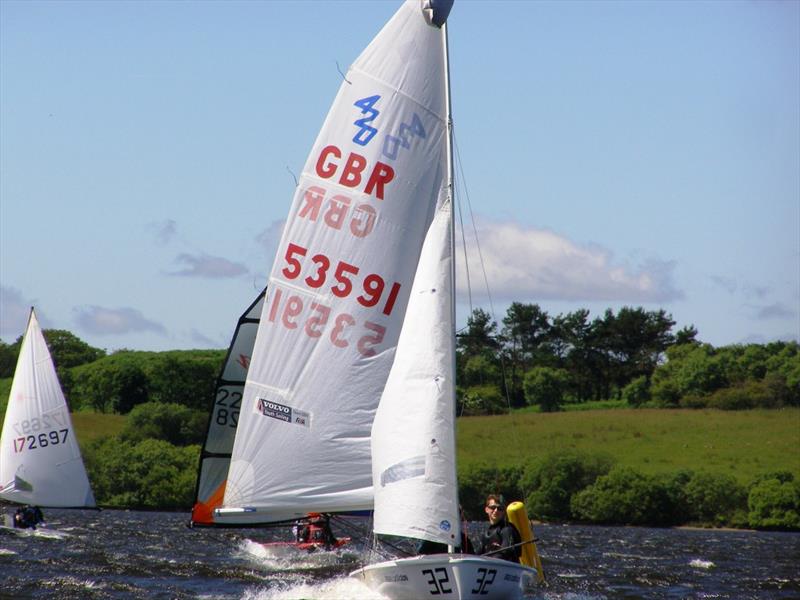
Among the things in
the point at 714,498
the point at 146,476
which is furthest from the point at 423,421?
the point at 146,476

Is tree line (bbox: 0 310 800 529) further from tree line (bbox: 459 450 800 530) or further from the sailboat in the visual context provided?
the sailboat

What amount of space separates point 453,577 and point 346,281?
5999 mm

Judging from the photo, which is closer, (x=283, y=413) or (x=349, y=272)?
(x=349, y=272)

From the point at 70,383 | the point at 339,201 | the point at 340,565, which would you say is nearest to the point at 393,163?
the point at 339,201

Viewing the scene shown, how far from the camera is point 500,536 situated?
77.2 feet

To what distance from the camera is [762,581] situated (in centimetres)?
3953

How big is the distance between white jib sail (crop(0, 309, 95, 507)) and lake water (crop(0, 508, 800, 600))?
1.61m

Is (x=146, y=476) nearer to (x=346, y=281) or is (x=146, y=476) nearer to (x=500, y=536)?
(x=346, y=281)

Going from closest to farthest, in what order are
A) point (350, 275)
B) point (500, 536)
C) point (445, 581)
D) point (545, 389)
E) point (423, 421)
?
point (445, 581) < point (423, 421) < point (500, 536) < point (350, 275) < point (545, 389)

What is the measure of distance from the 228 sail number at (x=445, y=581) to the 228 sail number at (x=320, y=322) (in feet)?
15.1

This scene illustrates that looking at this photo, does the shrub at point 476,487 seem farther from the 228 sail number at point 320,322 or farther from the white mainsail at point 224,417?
the 228 sail number at point 320,322

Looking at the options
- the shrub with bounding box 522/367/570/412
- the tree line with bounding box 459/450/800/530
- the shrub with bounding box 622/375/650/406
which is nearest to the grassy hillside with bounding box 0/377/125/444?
the tree line with bounding box 459/450/800/530

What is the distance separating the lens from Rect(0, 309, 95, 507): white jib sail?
51.2 m

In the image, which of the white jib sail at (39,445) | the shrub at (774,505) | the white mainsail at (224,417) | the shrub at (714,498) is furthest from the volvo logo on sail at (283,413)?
the shrub at (714,498)
